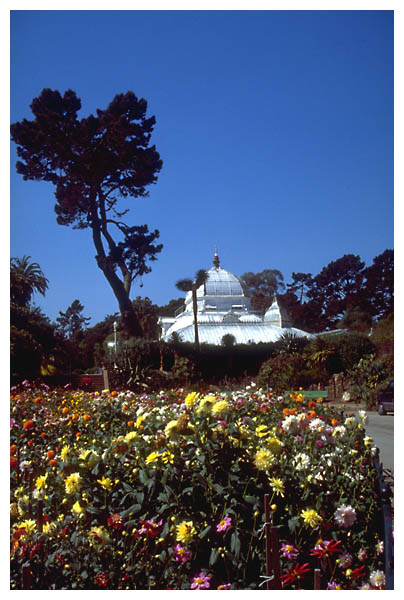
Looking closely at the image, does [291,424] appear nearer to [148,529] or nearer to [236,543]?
[236,543]

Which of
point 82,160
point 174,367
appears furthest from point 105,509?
point 174,367

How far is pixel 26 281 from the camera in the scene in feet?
12.1

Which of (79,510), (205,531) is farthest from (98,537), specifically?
(205,531)

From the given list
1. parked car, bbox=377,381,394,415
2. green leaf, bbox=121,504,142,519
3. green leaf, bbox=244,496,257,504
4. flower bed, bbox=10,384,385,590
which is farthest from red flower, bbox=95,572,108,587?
parked car, bbox=377,381,394,415

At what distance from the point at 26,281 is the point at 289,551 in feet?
8.46

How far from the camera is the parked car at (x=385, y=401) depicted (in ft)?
12.6

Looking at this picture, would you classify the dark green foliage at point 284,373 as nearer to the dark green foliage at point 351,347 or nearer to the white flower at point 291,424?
the dark green foliage at point 351,347

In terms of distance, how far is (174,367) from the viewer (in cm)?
721

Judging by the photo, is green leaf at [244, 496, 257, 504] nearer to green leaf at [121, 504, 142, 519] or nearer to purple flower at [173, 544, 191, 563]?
purple flower at [173, 544, 191, 563]

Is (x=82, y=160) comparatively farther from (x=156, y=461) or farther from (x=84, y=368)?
(x=156, y=461)

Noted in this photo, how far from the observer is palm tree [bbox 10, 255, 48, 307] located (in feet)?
11.6

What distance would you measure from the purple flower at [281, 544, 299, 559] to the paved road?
4.20ft

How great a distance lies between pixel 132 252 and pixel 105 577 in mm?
2739
